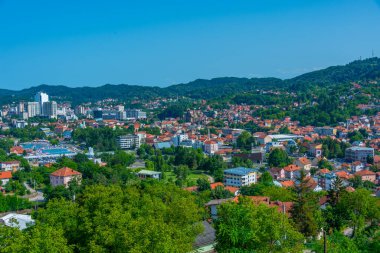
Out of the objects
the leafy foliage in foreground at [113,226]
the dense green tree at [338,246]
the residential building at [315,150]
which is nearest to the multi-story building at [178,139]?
the residential building at [315,150]

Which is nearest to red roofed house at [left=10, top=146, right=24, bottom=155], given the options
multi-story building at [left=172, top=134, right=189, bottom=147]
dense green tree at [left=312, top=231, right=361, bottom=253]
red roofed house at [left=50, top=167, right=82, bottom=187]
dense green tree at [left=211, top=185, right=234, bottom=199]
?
multi-story building at [left=172, top=134, right=189, bottom=147]

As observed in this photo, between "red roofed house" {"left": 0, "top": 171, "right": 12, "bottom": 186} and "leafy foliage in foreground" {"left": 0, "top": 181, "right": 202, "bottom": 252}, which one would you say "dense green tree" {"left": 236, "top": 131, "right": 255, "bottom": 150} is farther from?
"leafy foliage in foreground" {"left": 0, "top": 181, "right": 202, "bottom": 252}

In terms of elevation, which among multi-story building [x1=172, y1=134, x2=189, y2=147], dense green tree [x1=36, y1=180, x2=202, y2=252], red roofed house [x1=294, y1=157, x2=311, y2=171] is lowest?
red roofed house [x1=294, y1=157, x2=311, y2=171]

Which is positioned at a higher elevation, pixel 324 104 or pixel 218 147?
pixel 324 104

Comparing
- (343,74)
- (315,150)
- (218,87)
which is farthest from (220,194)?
(218,87)

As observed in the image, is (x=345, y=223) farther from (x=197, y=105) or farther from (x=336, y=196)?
(x=197, y=105)

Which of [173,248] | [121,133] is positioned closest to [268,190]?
[173,248]

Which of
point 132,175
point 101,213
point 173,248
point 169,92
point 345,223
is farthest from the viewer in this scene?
point 169,92
